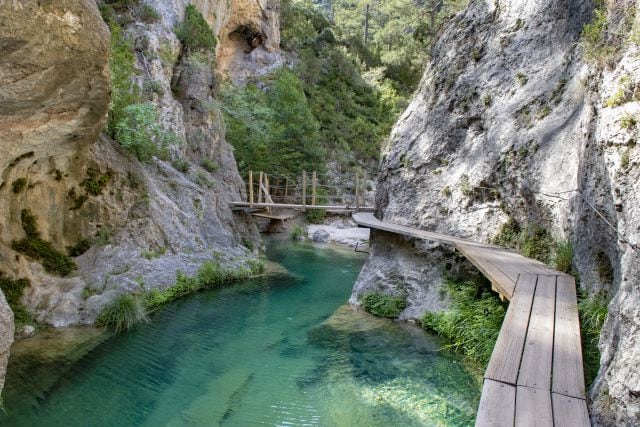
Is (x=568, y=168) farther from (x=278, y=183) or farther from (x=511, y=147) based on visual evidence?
(x=278, y=183)

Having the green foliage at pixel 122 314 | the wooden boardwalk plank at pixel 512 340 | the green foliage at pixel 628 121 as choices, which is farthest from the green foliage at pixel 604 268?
the green foliage at pixel 122 314

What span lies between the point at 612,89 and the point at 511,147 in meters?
3.82

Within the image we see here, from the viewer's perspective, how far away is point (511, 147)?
26.7 feet

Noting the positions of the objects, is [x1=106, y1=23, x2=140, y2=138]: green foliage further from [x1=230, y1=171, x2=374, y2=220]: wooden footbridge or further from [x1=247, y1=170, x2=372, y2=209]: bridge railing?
[x1=247, y1=170, x2=372, y2=209]: bridge railing

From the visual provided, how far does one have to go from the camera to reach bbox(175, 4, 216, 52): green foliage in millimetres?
18406

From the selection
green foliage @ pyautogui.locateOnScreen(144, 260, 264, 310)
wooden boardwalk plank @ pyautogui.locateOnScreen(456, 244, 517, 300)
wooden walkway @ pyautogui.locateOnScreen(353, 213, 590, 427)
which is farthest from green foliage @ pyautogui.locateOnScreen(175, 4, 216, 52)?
wooden walkway @ pyautogui.locateOnScreen(353, 213, 590, 427)

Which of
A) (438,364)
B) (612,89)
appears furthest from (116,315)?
(612,89)

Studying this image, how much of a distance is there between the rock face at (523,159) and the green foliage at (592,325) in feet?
0.62

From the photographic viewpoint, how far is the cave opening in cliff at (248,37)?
29.5 meters

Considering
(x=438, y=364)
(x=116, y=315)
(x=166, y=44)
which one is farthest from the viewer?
(x=166, y=44)

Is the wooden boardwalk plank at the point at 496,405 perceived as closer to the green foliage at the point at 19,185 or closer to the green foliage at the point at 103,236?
the green foliage at the point at 19,185

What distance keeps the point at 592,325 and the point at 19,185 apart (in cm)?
967

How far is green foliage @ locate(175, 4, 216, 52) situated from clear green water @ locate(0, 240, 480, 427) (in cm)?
1289

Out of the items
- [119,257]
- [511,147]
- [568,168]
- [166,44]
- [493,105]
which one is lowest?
[119,257]
